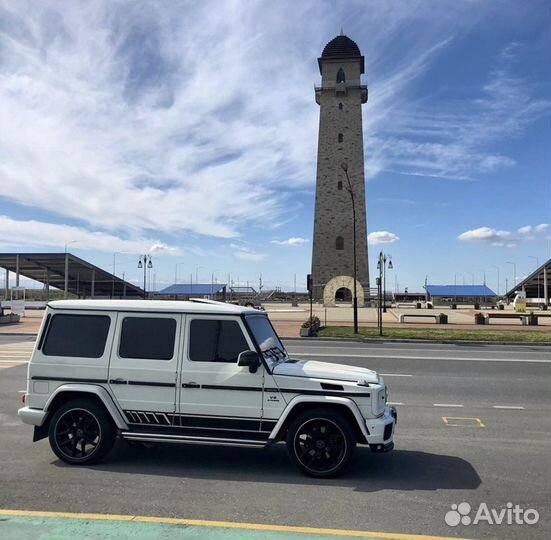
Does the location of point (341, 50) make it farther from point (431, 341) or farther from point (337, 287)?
point (431, 341)

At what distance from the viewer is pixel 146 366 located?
5938mm

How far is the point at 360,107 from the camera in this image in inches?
3115

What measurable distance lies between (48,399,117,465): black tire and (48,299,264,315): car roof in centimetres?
105

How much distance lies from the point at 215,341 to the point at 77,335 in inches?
63.6

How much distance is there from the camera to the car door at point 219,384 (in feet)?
18.7

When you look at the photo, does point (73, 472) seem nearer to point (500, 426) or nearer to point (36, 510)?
point (36, 510)

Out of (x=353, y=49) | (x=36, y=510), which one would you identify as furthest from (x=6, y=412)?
(x=353, y=49)

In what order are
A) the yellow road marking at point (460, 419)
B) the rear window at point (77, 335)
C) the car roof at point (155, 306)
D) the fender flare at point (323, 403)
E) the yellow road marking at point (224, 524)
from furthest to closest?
the yellow road marking at point (460, 419)
the rear window at point (77, 335)
the car roof at point (155, 306)
the fender flare at point (323, 403)
the yellow road marking at point (224, 524)

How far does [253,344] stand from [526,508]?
298cm

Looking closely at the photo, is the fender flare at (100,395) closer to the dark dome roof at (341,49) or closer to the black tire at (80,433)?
the black tire at (80,433)

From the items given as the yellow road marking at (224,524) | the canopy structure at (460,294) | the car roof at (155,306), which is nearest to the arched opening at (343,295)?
the canopy structure at (460,294)

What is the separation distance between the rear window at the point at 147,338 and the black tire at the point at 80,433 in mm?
690

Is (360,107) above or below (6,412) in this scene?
above

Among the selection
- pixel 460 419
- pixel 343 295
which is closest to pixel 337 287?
pixel 343 295
